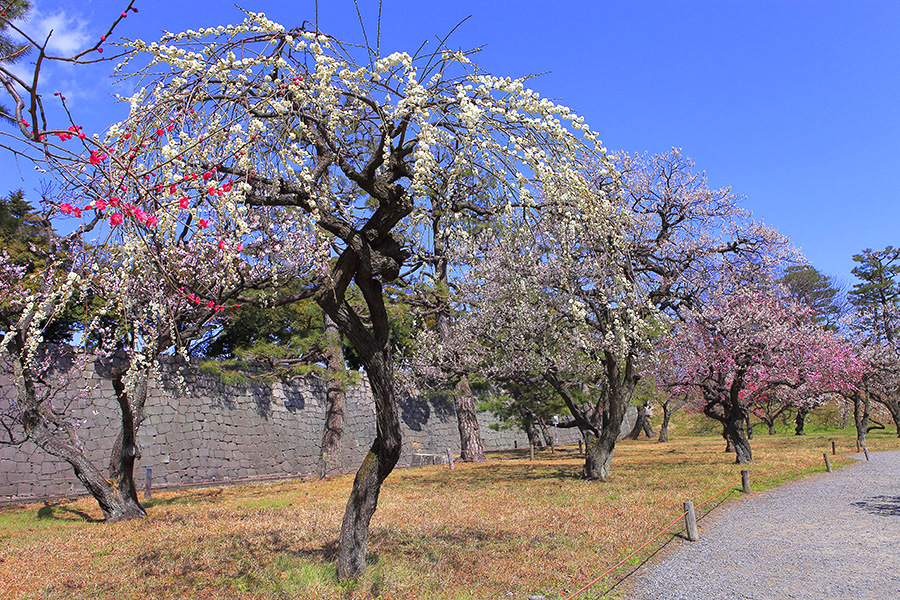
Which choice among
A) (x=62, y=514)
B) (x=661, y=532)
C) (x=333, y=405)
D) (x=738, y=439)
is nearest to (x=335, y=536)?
(x=661, y=532)

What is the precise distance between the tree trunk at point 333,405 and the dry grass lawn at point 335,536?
383 cm

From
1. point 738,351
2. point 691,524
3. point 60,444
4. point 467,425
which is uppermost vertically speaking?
point 738,351

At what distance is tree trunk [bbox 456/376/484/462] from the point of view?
2105 cm

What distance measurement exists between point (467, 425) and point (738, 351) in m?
10.0

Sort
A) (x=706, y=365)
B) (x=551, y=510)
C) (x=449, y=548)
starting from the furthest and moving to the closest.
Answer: (x=706, y=365), (x=551, y=510), (x=449, y=548)

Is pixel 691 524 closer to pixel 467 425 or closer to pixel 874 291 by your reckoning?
pixel 467 425

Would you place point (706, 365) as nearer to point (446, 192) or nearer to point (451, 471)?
point (451, 471)

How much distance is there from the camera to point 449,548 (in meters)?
6.86

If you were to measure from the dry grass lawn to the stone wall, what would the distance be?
1.80 m

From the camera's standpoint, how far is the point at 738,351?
632 inches

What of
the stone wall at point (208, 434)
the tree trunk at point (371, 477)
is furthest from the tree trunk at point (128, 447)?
the tree trunk at point (371, 477)

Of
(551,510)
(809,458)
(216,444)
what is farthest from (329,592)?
(809,458)

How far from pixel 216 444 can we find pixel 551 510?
36.7ft

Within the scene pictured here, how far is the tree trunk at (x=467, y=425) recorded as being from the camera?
69.1 ft
